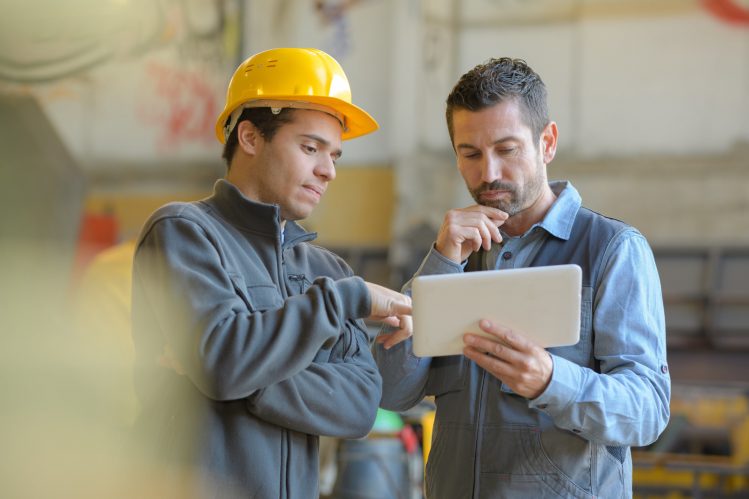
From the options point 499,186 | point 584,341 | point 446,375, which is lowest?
point 446,375

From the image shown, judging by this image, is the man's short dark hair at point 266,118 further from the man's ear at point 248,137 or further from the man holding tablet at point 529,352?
the man holding tablet at point 529,352

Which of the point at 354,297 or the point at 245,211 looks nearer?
the point at 354,297

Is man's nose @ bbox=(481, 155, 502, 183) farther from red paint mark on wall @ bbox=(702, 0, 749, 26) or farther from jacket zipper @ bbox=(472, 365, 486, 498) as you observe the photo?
red paint mark on wall @ bbox=(702, 0, 749, 26)

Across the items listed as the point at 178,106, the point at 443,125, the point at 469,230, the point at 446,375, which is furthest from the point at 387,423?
the point at 178,106

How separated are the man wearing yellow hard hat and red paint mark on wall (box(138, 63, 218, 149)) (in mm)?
8910

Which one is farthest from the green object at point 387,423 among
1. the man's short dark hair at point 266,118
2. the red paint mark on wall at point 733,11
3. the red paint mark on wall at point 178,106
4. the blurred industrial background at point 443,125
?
the red paint mark on wall at point 733,11

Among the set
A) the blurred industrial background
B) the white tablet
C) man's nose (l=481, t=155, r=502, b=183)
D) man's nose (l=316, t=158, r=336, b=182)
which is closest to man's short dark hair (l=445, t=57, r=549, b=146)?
man's nose (l=481, t=155, r=502, b=183)

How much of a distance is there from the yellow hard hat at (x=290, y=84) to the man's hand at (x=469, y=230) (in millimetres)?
395

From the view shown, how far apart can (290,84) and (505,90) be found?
1.82ft

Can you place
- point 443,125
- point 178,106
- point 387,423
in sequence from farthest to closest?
point 178,106 < point 443,125 < point 387,423

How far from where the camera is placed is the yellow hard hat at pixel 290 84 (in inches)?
85.5

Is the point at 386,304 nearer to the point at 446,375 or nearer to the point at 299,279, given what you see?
the point at 299,279

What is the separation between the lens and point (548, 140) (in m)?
2.36

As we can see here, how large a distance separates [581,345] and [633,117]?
8.23 meters
